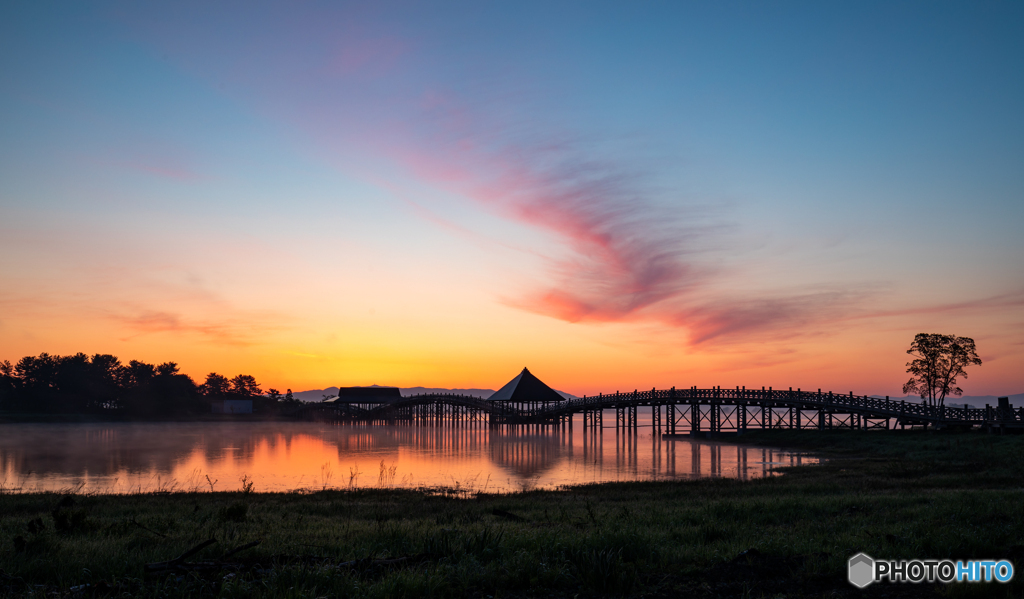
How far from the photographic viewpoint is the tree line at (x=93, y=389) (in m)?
98.7

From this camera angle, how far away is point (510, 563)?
25.7 ft

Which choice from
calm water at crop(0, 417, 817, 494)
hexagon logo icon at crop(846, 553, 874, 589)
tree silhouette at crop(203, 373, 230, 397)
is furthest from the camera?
tree silhouette at crop(203, 373, 230, 397)

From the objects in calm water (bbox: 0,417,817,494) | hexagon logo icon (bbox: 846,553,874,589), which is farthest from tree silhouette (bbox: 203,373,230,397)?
hexagon logo icon (bbox: 846,553,874,589)

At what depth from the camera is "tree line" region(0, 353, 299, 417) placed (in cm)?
9869

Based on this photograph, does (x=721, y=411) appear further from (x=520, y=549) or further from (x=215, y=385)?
(x=215, y=385)

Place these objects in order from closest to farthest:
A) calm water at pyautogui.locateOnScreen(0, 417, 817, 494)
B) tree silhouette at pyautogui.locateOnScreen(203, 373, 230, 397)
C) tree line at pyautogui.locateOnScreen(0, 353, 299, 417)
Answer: calm water at pyautogui.locateOnScreen(0, 417, 817, 494), tree line at pyautogui.locateOnScreen(0, 353, 299, 417), tree silhouette at pyautogui.locateOnScreen(203, 373, 230, 397)

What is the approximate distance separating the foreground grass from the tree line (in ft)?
330

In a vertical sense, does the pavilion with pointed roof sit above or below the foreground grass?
below

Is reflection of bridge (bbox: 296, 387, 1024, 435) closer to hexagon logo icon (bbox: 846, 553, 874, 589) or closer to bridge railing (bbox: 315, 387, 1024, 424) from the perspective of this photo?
bridge railing (bbox: 315, 387, 1024, 424)

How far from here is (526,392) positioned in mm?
82750

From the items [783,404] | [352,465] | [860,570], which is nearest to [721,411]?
[783,404]

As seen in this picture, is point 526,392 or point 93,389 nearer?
point 526,392

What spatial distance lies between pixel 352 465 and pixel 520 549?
98.1ft

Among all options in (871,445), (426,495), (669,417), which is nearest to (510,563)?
(426,495)
